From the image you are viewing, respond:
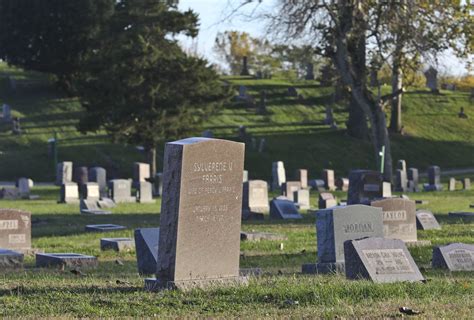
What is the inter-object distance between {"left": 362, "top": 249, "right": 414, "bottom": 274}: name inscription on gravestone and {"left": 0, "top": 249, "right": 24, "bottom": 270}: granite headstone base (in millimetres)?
5974

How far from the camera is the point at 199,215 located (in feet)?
38.2

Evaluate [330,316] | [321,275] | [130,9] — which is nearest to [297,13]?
[130,9]

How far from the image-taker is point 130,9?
5409 cm

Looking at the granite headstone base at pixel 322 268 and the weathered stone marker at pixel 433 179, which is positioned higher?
the granite headstone base at pixel 322 268

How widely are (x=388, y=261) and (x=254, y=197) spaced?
19338mm

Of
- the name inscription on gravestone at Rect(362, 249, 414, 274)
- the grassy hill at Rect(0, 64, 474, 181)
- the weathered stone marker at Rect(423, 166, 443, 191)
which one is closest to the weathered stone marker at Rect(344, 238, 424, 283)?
the name inscription on gravestone at Rect(362, 249, 414, 274)

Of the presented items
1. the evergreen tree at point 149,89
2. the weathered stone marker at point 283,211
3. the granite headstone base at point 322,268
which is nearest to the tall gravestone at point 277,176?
the evergreen tree at point 149,89

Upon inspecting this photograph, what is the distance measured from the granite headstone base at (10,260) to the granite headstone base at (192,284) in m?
5.09

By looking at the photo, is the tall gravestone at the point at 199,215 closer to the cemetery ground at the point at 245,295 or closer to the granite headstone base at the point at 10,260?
the cemetery ground at the point at 245,295

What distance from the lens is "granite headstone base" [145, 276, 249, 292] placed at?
1138 cm

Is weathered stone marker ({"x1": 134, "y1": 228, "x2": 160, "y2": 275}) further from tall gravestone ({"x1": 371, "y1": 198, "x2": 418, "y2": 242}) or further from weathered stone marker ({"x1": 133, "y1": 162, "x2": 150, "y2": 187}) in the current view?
weathered stone marker ({"x1": 133, "y1": 162, "x2": 150, "y2": 187})

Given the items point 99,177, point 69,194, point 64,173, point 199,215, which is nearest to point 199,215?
point 199,215

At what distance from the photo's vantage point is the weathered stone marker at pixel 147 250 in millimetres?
14703

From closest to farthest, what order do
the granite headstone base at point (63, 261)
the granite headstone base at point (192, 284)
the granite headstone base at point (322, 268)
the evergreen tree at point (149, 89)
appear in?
the granite headstone base at point (192, 284), the granite headstone base at point (322, 268), the granite headstone base at point (63, 261), the evergreen tree at point (149, 89)
